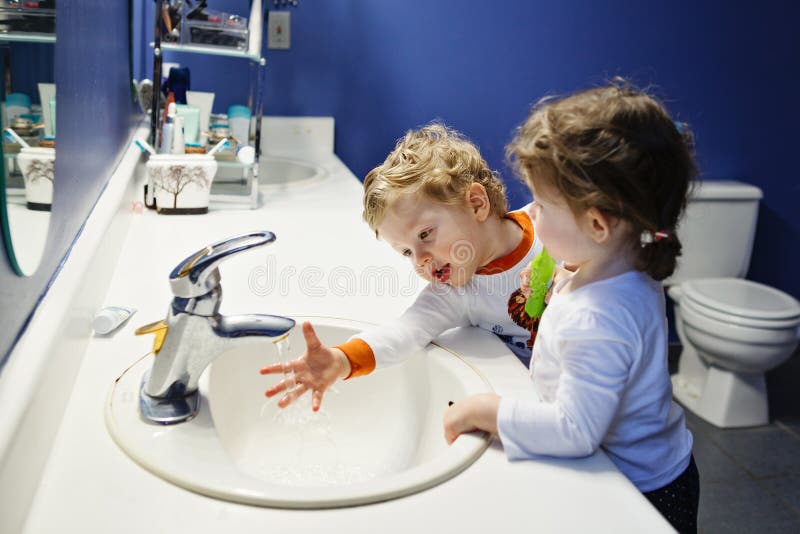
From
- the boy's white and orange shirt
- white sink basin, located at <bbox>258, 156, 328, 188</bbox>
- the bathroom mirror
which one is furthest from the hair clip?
white sink basin, located at <bbox>258, 156, 328, 188</bbox>

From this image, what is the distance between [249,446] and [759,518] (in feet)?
5.58

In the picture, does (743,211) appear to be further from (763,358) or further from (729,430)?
(729,430)

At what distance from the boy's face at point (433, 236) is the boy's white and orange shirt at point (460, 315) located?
0.02 metres

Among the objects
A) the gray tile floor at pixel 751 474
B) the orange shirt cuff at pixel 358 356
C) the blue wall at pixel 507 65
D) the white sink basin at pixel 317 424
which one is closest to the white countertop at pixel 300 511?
the white sink basin at pixel 317 424

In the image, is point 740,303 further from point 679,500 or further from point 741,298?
point 679,500

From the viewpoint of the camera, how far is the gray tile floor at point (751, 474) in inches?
77.2

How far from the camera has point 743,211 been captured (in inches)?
107

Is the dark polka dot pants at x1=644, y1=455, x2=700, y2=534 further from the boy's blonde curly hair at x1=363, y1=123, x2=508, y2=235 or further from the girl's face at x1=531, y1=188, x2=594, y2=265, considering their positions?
the boy's blonde curly hair at x1=363, y1=123, x2=508, y2=235

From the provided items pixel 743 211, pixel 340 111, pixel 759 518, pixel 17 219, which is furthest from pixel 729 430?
pixel 17 219

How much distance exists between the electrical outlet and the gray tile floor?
2.04 meters

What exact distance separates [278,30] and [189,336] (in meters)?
2.07

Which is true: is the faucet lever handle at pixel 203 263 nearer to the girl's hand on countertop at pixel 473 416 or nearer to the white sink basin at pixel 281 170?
the girl's hand on countertop at pixel 473 416

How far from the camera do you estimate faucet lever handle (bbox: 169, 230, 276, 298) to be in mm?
646

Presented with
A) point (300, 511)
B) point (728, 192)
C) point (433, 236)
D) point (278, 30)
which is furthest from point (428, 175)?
point (728, 192)
